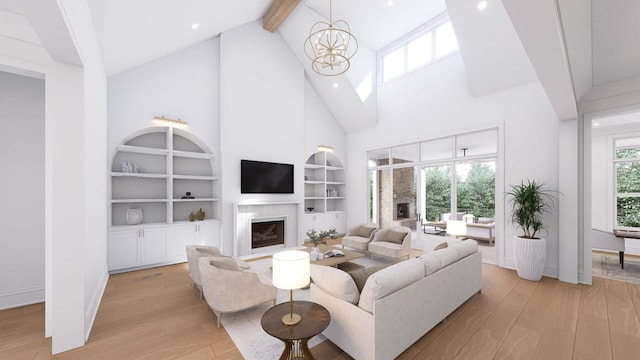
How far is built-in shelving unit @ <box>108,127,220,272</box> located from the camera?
14.8ft

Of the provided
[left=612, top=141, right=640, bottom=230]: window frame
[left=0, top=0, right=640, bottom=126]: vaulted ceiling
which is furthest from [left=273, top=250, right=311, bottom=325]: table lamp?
[left=612, top=141, right=640, bottom=230]: window frame

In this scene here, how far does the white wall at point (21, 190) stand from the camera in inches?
121

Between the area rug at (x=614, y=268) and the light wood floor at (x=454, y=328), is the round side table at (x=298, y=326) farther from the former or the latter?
the area rug at (x=614, y=268)

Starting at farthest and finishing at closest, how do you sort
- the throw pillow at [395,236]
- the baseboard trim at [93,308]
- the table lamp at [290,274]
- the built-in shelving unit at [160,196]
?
the throw pillow at [395,236] → the built-in shelving unit at [160,196] → the baseboard trim at [93,308] → the table lamp at [290,274]

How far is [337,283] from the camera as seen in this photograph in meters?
2.21

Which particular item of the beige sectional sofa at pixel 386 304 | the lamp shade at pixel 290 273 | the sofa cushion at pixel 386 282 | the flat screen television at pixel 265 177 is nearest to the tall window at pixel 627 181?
the beige sectional sofa at pixel 386 304

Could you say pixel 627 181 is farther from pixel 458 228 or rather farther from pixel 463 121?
pixel 458 228

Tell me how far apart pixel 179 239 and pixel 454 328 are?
4.90 meters

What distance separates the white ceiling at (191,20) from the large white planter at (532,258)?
5249 millimetres

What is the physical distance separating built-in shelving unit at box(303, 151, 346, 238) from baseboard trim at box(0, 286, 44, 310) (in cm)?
506

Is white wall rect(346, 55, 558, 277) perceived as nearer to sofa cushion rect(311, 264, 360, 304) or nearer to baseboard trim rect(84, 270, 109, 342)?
sofa cushion rect(311, 264, 360, 304)

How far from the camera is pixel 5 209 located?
306cm

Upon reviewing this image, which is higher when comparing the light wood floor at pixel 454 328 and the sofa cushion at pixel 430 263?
the sofa cushion at pixel 430 263

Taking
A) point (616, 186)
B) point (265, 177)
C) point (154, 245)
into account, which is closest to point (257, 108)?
point (265, 177)
